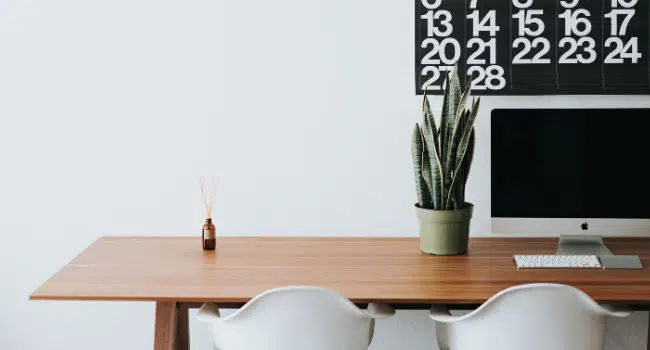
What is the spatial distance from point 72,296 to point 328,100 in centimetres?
122

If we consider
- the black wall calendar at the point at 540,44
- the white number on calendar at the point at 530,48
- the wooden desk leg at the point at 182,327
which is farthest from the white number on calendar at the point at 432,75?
the wooden desk leg at the point at 182,327

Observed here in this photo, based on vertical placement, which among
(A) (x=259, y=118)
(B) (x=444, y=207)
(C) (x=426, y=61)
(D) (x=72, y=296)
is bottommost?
(D) (x=72, y=296)

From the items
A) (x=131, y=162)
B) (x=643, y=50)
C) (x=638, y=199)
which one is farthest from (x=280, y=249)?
(x=643, y=50)

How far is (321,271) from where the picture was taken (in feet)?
8.02

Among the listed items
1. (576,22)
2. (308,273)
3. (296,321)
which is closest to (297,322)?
(296,321)

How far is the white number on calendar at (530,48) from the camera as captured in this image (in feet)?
9.40

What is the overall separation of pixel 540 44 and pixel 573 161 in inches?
20.1

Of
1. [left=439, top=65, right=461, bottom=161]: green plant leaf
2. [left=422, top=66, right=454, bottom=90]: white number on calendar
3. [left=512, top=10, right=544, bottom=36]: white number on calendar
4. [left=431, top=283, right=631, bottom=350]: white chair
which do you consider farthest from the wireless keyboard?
[left=512, top=10, right=544, bottom=36]: white number on calendar

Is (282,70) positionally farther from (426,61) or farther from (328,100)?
(426,61)

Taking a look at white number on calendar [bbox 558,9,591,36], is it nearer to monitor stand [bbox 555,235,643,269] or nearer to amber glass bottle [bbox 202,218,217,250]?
monitor stand [bbox 555,235,643,269]

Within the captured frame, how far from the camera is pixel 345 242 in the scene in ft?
9.44

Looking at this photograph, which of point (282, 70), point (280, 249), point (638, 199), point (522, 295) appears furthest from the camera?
point (282, 70)

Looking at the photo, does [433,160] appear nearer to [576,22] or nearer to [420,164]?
[420,164]

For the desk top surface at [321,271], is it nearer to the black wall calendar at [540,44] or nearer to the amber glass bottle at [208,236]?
the amber glass bottle at [208,236]
